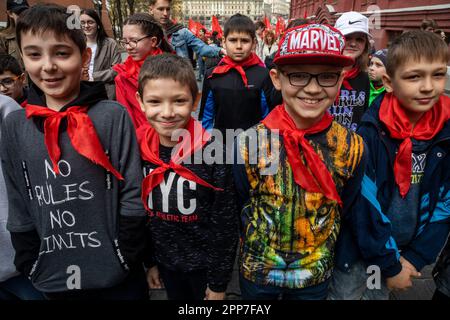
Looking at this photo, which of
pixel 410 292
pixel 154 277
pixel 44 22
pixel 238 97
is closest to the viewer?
pixel 44 22

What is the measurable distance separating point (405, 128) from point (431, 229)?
1.74 ft

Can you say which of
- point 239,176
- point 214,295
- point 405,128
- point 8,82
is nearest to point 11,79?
point 8,82

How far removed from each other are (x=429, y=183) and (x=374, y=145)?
33 centimetres

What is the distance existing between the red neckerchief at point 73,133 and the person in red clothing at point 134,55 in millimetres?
1182

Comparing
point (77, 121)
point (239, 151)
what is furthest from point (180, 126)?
point (77, 121)

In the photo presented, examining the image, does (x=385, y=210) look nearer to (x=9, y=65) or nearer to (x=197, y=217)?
(x=197, y=217)

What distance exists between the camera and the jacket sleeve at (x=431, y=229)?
1.62 meters

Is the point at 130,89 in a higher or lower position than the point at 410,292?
higher

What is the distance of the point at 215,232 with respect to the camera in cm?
158

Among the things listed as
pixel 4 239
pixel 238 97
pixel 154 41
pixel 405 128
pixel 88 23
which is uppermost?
pixel 88 23

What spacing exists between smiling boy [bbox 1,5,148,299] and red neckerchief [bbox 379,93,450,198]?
1.25m

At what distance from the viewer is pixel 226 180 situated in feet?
5.13

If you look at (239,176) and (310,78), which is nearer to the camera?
(310,78)

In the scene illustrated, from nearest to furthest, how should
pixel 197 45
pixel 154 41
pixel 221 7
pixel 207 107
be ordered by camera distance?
pixel 154 41 < pixel 207 107 < pixel 197 45 < pixel 221 7
